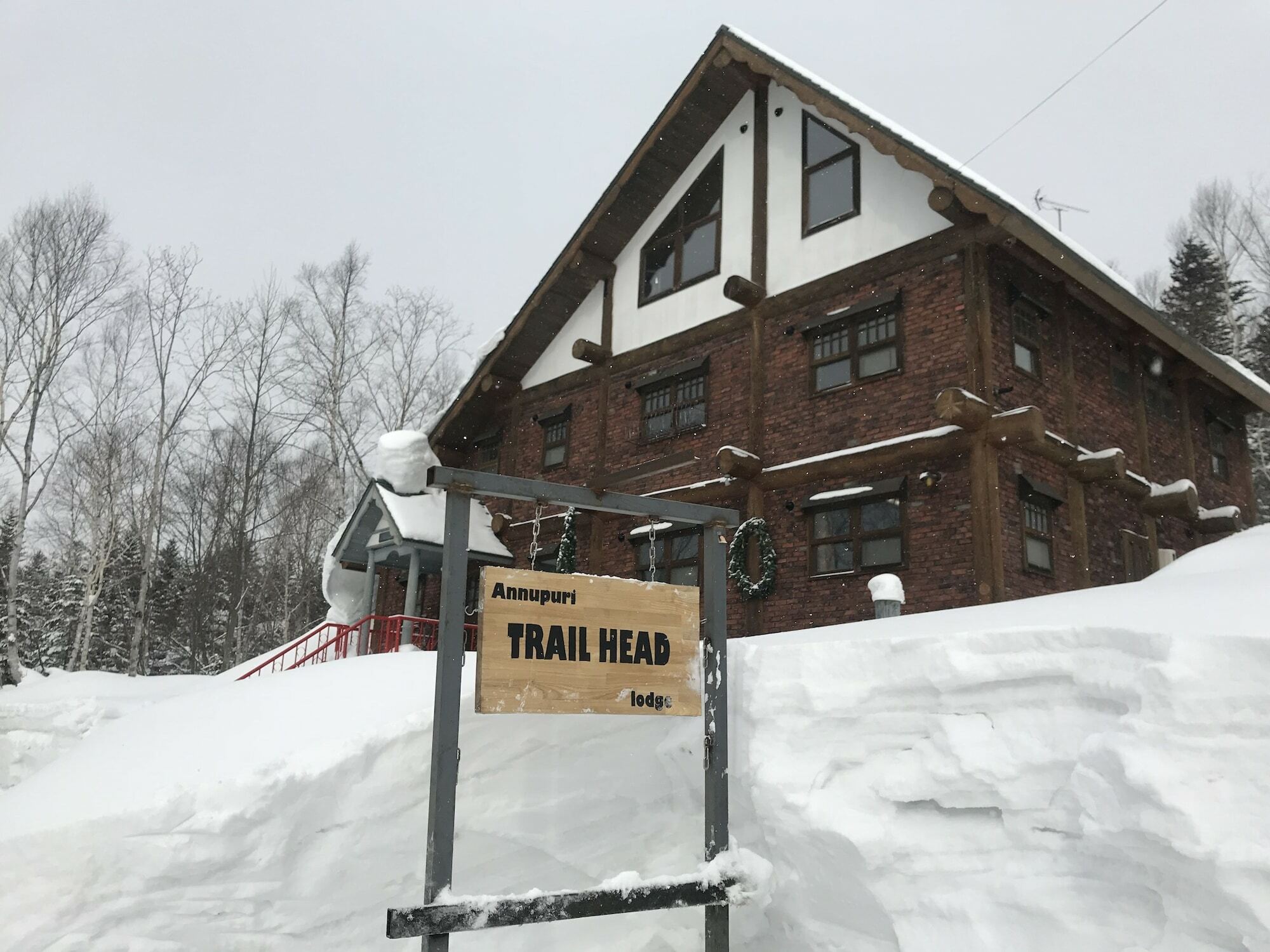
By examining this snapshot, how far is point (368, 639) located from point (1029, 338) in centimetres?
1088

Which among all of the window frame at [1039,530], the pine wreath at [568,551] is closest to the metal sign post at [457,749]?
the window frame at [1039,530]

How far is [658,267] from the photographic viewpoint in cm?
1588

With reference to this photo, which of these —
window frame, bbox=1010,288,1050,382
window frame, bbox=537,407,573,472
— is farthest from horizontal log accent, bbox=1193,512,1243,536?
window frame, bbox=537,407,573,472

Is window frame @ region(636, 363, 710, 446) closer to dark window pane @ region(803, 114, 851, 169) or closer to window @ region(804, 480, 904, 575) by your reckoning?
window @ region(804, 480, 904, 575)

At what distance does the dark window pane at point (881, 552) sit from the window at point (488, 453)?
8666 mm

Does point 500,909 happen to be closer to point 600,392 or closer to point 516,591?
point 516,591

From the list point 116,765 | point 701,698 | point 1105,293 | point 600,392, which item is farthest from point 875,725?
point 600,392

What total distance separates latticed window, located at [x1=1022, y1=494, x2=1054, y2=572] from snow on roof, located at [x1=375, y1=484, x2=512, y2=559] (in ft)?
28.3

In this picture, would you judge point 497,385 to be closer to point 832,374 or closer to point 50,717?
point 832,374

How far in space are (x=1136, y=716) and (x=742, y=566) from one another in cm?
817

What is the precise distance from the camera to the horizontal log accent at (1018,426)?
10.3 metres

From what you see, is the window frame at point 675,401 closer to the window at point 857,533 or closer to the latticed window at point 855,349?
the latticed window at point 855,349

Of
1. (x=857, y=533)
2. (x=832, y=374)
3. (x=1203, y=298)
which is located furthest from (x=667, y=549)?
(x=1203, y=298)

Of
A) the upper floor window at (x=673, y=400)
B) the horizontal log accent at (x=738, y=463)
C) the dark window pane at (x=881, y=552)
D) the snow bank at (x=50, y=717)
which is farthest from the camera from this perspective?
the snow bank at (x=50, y=717)
